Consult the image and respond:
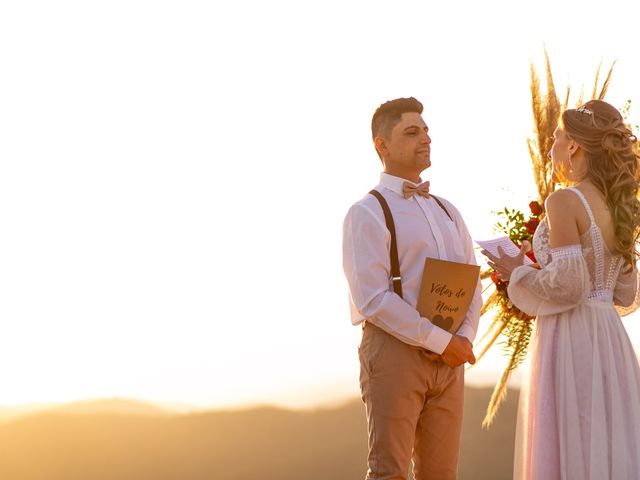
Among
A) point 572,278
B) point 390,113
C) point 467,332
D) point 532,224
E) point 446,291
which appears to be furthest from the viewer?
point 532,224

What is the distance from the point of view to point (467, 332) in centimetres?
459

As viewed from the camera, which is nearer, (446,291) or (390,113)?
(446,291)

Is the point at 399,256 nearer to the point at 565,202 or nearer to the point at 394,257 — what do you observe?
the point at 394,257

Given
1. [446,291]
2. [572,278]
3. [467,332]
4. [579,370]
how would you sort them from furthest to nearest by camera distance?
[467,332] → [446,291] → [579,370] → [572,278]

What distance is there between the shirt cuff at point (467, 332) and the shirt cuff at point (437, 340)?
208 millimetres

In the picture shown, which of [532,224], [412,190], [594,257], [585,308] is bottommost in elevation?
[585,308]

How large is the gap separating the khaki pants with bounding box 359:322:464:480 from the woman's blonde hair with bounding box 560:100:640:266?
0.93m

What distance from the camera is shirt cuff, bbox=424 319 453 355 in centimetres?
436

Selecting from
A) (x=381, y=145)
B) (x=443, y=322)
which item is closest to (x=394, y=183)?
(x=381, y=145)

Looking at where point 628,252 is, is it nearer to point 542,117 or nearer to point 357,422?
point 542,117

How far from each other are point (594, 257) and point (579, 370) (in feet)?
1.59

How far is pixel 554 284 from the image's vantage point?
4.30m

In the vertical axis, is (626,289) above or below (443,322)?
above

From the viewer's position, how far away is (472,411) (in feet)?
21.1
